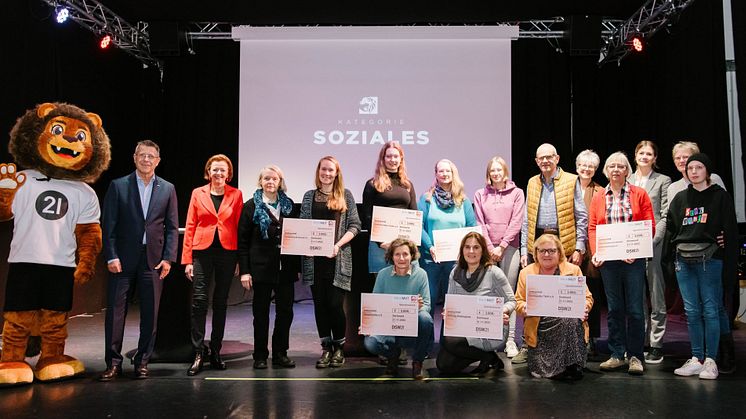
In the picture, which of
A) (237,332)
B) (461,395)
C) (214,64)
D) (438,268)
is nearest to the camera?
(461,395)

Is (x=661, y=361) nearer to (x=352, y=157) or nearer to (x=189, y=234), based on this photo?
(x=189, y=234)

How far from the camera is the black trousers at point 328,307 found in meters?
4.13

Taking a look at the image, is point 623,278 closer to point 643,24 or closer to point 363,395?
point 363,395

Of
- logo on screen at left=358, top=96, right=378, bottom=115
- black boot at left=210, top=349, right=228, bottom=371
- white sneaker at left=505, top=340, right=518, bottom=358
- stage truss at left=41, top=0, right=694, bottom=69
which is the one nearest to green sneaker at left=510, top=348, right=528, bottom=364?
white sneaker at left=505, top=340, right=518, bottom=358

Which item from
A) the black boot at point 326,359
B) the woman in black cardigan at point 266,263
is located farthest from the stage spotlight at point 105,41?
the black boot at point 326,359

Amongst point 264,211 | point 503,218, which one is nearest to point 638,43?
point 503,218

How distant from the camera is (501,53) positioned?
23.9 ft


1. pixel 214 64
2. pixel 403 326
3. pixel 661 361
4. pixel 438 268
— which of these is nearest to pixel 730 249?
pixel 661 361

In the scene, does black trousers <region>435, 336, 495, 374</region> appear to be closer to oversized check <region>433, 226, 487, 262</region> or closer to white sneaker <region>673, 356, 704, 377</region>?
oversized check <region>433, 226, 487, 262</region>

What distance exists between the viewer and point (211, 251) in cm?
406

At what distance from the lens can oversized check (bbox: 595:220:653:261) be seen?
3871 mm

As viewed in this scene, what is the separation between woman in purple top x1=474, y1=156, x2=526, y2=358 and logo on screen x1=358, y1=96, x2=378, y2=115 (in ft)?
10.3

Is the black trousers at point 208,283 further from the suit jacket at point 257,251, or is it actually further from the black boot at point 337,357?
the black boot at point 337,357

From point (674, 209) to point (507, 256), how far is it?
4.00ft
